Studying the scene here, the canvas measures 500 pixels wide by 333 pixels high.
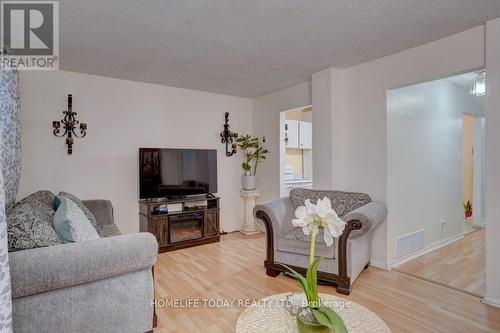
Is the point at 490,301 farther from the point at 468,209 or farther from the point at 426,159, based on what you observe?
the point at 468,209

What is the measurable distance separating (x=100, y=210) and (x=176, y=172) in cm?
108

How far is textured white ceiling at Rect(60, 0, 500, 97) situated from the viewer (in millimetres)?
2062

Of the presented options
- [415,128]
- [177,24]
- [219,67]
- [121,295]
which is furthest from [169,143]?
[415,128]

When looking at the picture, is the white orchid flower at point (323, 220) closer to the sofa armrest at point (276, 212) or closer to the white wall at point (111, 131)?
the sofa armrest at point (276, 212)

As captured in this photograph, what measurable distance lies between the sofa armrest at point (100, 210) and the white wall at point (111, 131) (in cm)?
34

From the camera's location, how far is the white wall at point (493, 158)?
2279 mm

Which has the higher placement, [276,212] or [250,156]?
[250,156]

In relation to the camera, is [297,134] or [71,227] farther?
[297,134]

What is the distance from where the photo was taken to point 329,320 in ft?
3.57

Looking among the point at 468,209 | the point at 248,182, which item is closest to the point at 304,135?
the point at 248,182

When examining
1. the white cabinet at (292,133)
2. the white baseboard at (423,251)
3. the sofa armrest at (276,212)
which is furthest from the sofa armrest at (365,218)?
the white cabinet at (292,133)

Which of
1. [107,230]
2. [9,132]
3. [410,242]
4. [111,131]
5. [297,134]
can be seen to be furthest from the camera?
[297,134]

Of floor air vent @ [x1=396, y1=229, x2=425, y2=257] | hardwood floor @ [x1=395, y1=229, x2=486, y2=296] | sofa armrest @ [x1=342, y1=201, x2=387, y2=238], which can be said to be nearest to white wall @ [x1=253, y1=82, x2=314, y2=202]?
floor air vent @ [x1=396, y1=229, x2=425, y2=257]

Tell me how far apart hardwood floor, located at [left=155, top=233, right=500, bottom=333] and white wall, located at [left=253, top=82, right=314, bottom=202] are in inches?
56.7
